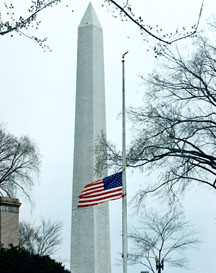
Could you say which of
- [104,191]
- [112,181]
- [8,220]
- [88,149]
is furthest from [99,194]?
[88,149]

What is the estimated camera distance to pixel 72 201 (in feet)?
101

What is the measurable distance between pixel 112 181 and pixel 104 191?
0.42m

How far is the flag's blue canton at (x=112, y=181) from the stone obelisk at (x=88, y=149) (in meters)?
8.85

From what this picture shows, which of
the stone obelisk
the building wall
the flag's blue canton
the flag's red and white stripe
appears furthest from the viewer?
the stone obelisk

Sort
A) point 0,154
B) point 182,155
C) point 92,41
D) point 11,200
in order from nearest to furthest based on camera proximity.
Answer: point 11,200 < point 182,155 < point 92,41 < point 0,154

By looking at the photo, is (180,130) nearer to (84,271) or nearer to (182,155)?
(182,155)

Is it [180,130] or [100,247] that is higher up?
[180,130]

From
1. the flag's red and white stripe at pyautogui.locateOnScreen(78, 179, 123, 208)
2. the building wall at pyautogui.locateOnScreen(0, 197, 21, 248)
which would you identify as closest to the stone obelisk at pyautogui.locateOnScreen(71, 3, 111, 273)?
the flag's red and white stripe at pyautogui.locateOnScreen(78, 179, 123, 208)

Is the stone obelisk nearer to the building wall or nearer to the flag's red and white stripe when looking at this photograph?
the flag's red and white stripe

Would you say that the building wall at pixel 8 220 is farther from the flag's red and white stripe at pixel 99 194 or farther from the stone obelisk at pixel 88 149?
the stone obelisk at pixel 88 149

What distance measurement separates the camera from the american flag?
1973 cm

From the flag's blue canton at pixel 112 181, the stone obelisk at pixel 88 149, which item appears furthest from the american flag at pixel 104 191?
the stone obelisk at pixel 88 149

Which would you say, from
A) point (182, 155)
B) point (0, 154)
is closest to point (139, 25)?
point (182, 155)

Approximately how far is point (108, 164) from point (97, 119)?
290 inches
